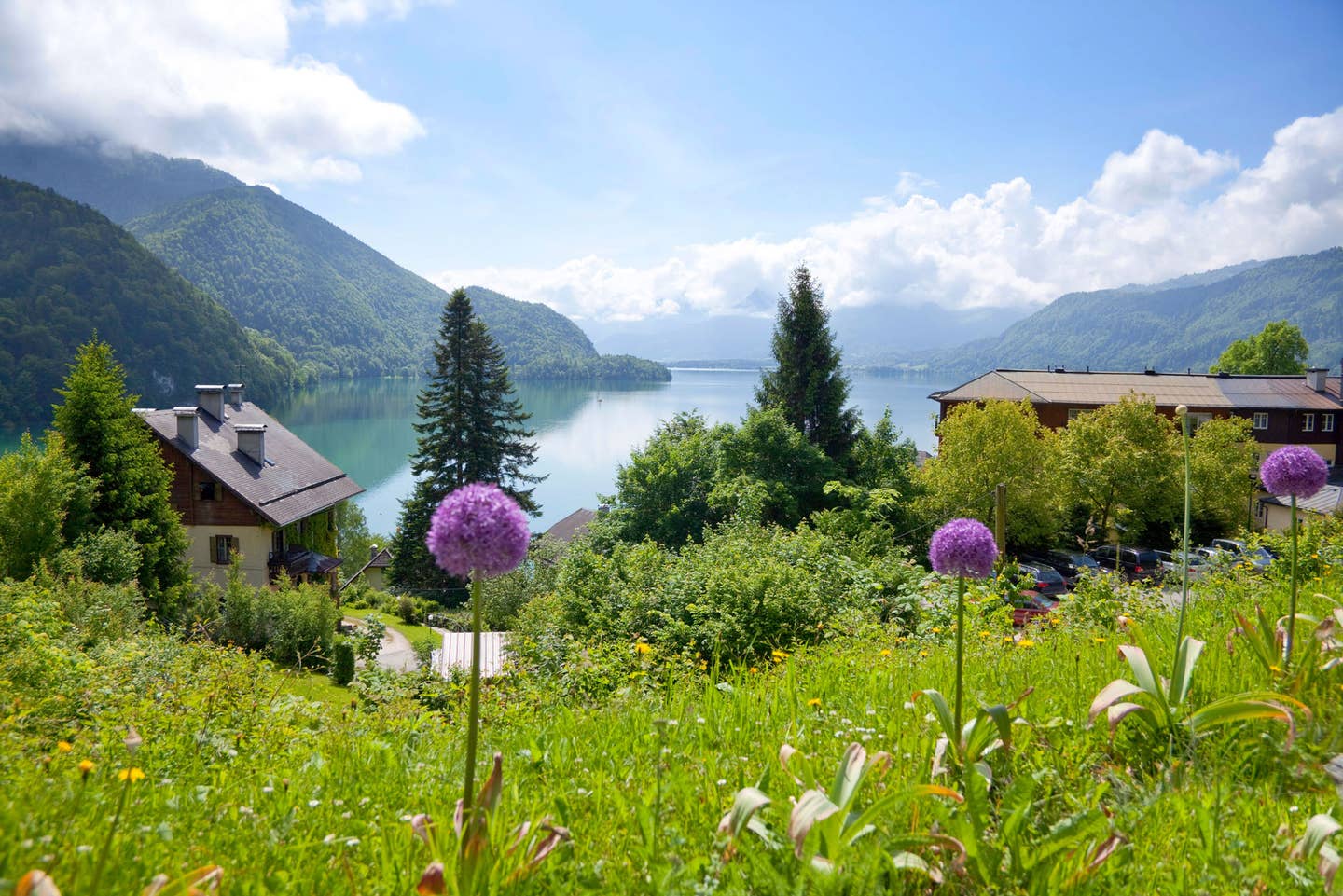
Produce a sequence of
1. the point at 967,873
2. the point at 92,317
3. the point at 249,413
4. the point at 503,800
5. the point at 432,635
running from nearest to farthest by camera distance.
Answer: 1. the point at 967,873
2. the point at 503,800
3. the point at 432,635
4. the point at 249,413
5. the point at 92,317

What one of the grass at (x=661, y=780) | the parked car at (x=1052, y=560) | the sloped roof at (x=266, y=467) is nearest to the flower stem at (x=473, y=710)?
the grass at (x=661, y=780)

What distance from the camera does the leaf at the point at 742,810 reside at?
220 centimetres

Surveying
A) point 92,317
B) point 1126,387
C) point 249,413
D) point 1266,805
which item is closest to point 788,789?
point 1266,805

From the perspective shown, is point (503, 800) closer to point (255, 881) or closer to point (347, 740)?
point (255, 881)

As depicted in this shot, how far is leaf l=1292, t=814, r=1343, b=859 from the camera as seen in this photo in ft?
6.92

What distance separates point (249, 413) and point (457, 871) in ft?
121

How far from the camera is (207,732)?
375 centimetres

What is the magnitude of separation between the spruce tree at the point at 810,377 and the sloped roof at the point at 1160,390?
16367 mm

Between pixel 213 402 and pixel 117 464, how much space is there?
39.4 ft

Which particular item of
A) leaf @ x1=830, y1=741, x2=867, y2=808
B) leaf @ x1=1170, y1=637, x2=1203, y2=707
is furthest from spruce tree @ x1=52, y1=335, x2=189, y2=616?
leaf @ x1=1170, y1=637, x2=1203, y2=707

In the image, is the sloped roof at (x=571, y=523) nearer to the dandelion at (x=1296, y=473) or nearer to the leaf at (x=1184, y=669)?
the dandelion at (x=1296, y=473)

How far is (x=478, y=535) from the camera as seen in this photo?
86.4 inches

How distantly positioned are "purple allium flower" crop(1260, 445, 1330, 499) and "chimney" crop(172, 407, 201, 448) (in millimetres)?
30874

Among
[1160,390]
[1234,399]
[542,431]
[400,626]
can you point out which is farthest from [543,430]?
[1234,399]
